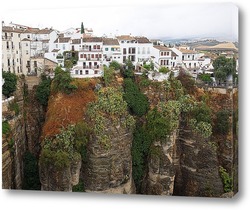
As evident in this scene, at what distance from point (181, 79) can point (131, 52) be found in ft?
2.54

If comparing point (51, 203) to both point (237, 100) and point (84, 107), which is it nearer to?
point (84, 107)

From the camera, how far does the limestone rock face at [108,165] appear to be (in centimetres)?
630

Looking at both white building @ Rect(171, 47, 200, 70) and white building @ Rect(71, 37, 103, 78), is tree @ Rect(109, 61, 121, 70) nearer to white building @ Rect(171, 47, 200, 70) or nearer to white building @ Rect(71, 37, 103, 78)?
white building @ Rect(71, 37, 103, 78)

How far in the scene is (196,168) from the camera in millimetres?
6125

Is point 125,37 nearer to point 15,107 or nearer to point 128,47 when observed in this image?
point 128,47

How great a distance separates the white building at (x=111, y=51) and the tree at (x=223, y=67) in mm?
1303

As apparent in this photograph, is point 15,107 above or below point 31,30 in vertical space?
below

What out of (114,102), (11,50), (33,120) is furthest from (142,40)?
(33,120)

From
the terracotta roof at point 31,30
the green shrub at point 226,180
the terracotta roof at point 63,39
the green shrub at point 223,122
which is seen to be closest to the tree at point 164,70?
the green shrub at point 223,122

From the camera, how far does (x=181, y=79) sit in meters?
6.09

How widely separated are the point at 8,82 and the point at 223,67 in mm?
3003

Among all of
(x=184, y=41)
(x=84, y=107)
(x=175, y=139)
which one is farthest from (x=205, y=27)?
(x=84, y=107)

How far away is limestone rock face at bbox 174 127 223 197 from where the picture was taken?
594 centimetres

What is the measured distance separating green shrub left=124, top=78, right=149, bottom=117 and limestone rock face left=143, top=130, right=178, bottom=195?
506 millimetres
